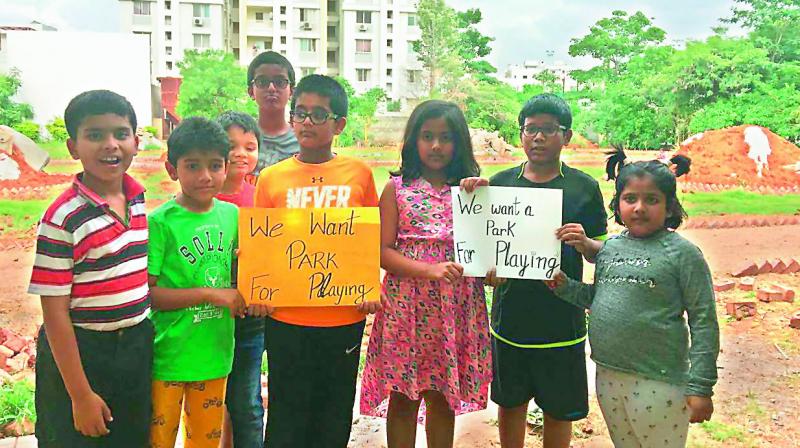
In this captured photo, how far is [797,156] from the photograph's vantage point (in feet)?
19.4

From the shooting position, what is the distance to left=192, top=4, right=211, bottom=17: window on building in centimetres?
641

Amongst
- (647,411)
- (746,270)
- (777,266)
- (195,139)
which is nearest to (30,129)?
(195,139)

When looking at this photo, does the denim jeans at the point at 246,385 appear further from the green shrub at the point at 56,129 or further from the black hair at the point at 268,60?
the green shrub at the point at 56,129

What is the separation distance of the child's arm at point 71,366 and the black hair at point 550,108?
161cm

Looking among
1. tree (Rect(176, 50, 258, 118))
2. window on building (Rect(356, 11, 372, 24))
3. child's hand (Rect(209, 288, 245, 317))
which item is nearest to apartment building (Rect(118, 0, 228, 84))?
tree (Rect(176, 50, 258, 118))

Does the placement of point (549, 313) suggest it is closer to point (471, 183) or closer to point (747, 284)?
point (471, 183)

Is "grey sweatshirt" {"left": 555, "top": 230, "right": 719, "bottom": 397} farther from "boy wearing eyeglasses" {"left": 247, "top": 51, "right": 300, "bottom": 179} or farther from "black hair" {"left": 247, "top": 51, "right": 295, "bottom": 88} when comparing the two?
"black hair" {"left": 247, "top": 51, "right": 295, "bottom": 88}

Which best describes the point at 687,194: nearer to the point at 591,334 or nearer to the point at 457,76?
the point at 457,76

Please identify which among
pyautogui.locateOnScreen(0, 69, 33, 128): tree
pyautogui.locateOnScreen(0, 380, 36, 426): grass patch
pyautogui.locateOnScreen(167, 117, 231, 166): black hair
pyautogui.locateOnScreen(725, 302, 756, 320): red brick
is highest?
pyautogui.locateOnScreen(0, 69, 33, 128): tree

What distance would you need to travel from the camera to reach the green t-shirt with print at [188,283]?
6.09 feet

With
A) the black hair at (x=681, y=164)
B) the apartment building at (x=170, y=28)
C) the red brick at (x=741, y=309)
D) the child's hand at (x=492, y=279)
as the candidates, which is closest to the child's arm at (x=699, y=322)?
the black hair at (x=681, y=164)

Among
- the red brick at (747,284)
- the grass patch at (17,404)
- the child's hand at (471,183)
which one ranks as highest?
the child's hand at (471,183)

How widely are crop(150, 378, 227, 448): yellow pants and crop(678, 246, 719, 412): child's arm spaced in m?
1.48

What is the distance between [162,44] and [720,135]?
594 cm
